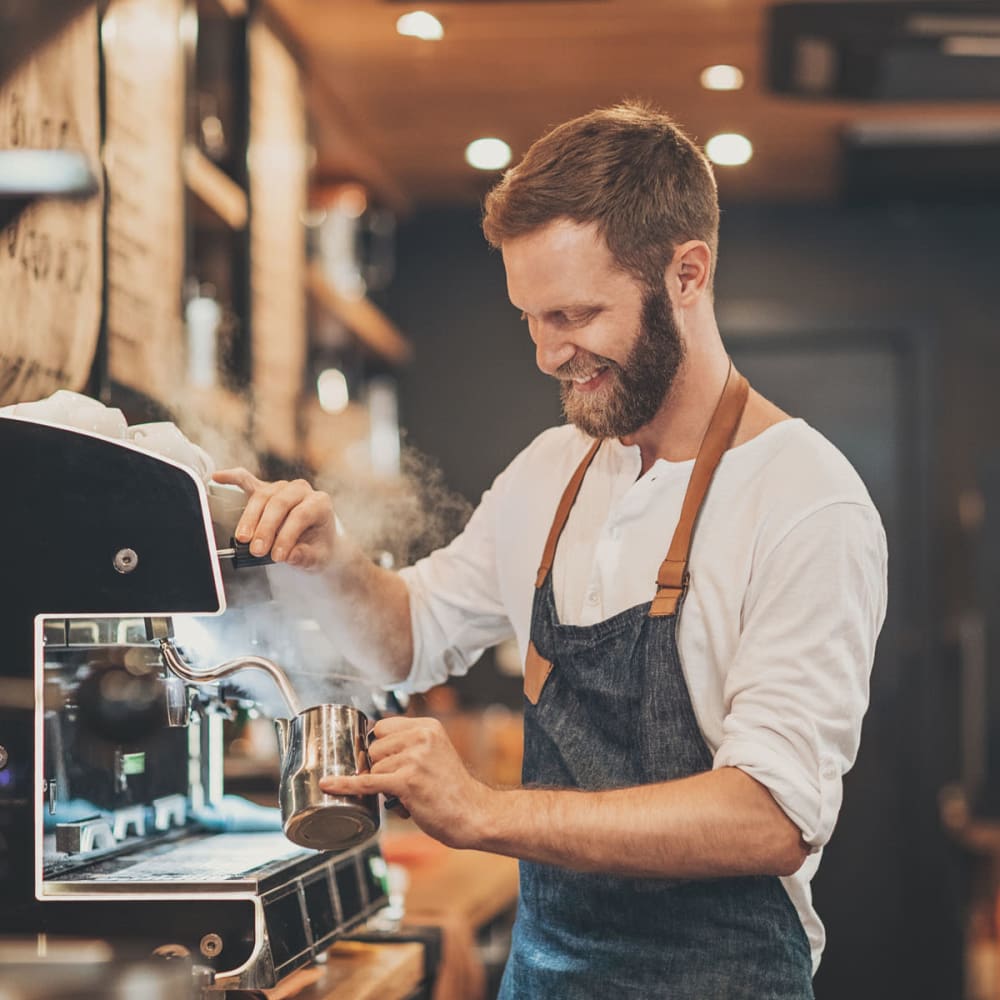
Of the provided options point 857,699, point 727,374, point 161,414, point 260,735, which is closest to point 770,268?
point 260,735

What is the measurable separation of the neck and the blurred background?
1.39 feet

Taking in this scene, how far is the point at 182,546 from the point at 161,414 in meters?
1.09

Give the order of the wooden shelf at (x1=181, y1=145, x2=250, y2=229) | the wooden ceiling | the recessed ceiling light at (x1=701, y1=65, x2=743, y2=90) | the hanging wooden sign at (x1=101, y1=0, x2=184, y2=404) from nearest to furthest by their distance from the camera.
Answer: the hanging wooden sign at (x1=101, y1=0, x2=184, y2=404), the wooden shelf at (x1=181, y1=145, x2=250, y2=229), the wooden ceiling, the recessed ceiling light at (x1=701, y1=65, x2=743, y2=90)

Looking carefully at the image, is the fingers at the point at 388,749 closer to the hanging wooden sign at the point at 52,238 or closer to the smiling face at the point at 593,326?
the smiling face at the point at 593,326

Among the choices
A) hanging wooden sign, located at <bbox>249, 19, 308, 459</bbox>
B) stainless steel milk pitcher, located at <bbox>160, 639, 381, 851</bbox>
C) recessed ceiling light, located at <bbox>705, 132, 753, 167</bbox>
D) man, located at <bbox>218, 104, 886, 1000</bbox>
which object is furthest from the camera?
recessed ceiling light, located at <bbox>705, 132, 753, 167</bbox>

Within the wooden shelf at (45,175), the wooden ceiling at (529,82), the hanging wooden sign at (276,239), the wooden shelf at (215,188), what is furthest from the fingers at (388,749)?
the wooden ceiling at (529,82)

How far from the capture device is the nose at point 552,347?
5.15 ft

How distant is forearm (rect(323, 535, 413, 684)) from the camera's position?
1.66 m

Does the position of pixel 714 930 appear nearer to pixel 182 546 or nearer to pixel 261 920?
pixel 261 920

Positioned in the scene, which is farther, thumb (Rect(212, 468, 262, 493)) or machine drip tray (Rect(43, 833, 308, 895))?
thumb (Rect(212, 468, 262, 493))

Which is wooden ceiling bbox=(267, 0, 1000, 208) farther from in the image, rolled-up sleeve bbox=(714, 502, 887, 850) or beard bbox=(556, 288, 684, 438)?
rolled-up sleeve bbox=(714, 502, 887, 850)

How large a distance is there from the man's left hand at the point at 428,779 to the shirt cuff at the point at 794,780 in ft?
0.78

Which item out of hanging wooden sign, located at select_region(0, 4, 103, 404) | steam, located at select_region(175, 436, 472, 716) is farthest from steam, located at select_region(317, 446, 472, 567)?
hanging wooden sign, located at select_region(0, 4, 103, 404)

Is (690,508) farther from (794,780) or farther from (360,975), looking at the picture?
(360,975)
